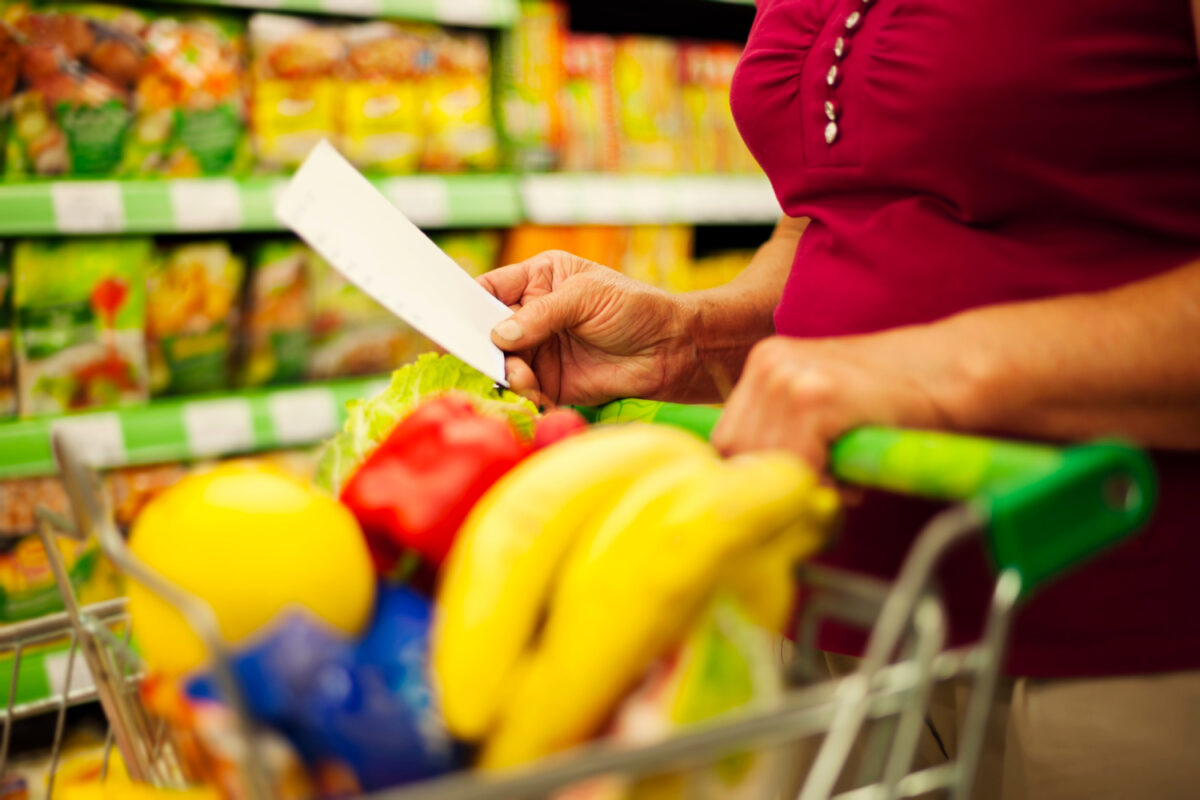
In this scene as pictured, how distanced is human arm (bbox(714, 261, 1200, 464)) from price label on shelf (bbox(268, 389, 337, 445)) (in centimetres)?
146

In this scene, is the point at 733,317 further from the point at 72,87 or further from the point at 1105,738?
the point at 72,87

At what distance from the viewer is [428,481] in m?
0.55

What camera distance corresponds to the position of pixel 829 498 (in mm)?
487

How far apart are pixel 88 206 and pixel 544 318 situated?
3.82 feet

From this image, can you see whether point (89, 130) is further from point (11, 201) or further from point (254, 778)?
point (254, 778)

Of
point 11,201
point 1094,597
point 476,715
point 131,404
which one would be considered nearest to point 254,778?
point 476,715

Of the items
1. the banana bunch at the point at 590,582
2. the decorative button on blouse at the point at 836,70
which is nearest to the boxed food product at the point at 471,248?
the decorative button on blouse at the point at 836,70

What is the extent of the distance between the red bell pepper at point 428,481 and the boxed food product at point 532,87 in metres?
1.66

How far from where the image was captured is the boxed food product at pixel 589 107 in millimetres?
2230

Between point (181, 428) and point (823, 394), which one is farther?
point (181, 428)

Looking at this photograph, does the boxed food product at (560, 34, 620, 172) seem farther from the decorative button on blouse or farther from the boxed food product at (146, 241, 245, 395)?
the decorative button on blouse

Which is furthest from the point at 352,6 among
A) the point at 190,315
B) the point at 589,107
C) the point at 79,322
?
the point at 79,322

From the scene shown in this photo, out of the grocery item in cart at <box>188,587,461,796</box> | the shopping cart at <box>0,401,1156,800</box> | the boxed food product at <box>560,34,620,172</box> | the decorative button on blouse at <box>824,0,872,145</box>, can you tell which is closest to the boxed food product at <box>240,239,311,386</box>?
the boxed food product at <box>560,34,620,172</box>

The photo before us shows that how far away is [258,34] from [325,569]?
178 cm
